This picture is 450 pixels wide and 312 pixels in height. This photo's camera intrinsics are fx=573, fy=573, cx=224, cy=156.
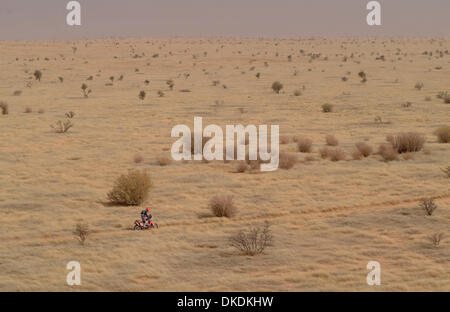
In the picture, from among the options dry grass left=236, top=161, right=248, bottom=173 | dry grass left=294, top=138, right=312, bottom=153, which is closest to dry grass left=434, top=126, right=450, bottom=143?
dry grass left=294, top=138, right=312, bottom=153

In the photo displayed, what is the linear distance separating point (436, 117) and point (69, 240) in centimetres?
1943

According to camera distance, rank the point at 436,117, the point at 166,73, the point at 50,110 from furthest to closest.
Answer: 1. the point at 166,73
2. the point at 50,110
3. the point at 436,117

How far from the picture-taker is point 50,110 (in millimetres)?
29422

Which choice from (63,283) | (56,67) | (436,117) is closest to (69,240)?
(63,283)

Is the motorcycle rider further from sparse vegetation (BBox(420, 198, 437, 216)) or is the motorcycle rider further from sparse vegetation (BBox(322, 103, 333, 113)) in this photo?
sparse vegetation (BBox(322, 103, 333, 113))

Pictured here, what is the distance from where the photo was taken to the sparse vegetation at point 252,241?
956 cm

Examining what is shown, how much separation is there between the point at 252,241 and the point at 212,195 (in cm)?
405

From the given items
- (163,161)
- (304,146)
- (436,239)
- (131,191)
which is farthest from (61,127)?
(436,239)

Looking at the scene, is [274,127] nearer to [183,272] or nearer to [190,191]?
[190,191]

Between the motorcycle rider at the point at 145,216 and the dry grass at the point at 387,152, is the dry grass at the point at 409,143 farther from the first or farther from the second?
the motorcycle rider at the point at 145,216

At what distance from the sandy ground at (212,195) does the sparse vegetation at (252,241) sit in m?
0.13

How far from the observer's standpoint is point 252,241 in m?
9.63

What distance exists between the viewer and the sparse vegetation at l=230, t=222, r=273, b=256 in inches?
376

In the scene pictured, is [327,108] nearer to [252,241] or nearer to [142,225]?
[142,225]
